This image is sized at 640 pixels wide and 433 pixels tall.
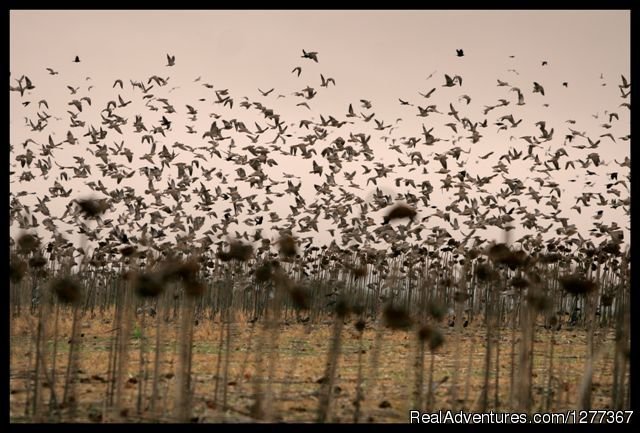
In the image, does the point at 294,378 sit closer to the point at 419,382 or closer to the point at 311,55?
the point at 419,382

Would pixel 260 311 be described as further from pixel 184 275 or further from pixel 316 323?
pixel 184 275

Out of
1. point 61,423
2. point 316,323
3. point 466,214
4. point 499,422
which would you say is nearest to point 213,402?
point 61,423

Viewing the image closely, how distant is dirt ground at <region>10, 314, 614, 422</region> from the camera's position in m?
8.87

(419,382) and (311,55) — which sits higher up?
(311,55)

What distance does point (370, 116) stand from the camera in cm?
2005

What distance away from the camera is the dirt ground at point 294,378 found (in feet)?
29.1

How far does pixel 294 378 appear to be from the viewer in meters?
11.5

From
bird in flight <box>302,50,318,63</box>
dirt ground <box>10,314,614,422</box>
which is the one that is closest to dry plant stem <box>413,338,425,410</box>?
dirt ground <box>10,314,614,422</box>

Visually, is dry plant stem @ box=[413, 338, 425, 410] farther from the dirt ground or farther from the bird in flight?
the bird in flight

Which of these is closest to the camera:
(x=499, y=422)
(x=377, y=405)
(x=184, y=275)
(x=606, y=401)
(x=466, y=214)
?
(x=184, y=275)

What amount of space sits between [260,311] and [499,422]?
566 inches

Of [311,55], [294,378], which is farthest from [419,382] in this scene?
[311,55]

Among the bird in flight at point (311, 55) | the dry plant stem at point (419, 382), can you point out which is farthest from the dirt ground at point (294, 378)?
the bird in flight at point (311, 55)

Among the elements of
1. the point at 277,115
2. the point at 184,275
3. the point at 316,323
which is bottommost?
the point at 316,323
